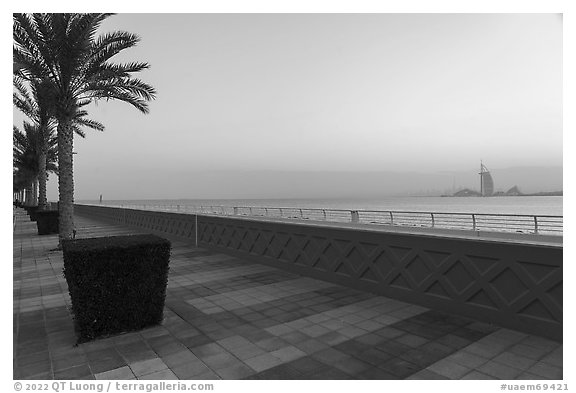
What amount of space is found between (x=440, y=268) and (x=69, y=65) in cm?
1325

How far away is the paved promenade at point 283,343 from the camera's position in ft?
12.8

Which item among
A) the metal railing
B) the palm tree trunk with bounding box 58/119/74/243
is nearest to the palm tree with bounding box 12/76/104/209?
the palm tree trunk with bounding box 58/119/74/243

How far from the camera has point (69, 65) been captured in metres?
12.4

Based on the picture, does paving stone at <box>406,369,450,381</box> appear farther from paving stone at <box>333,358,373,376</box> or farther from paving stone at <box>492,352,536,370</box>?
paving stone at <box>492,352,536,370</box>

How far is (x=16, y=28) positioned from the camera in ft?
38.9

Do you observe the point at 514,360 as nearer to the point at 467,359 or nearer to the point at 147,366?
the point at 467,359

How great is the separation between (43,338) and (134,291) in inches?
53.3

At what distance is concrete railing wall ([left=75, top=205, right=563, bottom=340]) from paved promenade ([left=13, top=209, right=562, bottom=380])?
226 millimetres

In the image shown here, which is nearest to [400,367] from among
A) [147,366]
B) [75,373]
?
[147,366]

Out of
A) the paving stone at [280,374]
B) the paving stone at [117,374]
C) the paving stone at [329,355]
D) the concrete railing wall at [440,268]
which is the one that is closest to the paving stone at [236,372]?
the paving stone at [280,374]

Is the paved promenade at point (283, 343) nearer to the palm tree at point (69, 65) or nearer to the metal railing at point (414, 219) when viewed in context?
the palm tree at point (69, 65)

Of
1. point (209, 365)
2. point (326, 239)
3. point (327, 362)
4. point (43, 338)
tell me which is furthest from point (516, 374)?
point (43, 338)

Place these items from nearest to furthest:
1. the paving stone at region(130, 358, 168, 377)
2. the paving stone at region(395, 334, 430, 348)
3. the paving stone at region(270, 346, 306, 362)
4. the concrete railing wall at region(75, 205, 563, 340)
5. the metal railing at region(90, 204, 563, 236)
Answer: the paving stone at region(130, 358, 168, 377)
the paving stone at region(270, 346, 306, 362)
the paving stone at region(395, 334, 430, 348)
the concrete railing wall at region(75, 205, 563, 340)
the metal railing at region(90, 204, 563, 236)

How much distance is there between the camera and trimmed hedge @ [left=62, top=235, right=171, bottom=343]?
4.75m
